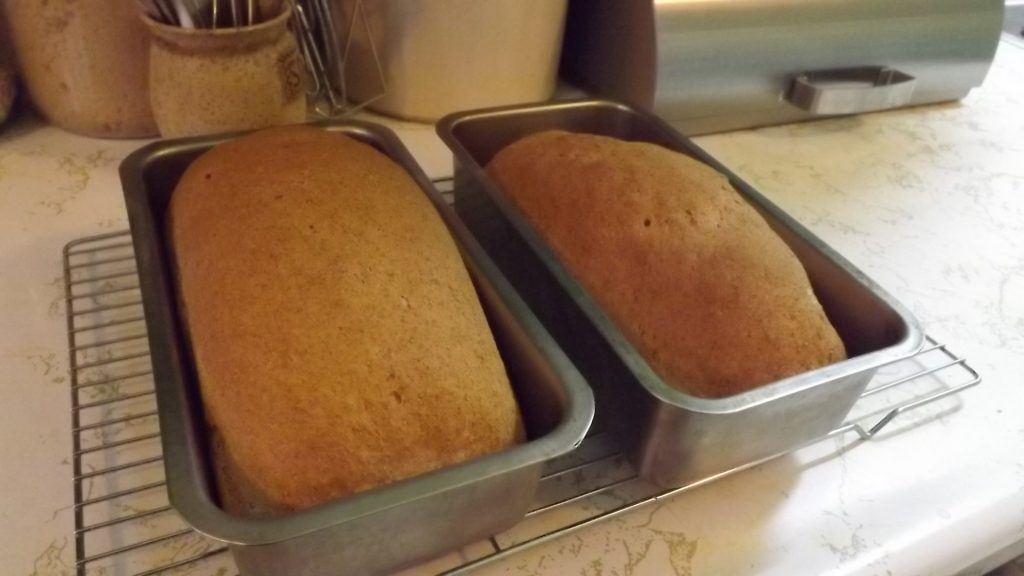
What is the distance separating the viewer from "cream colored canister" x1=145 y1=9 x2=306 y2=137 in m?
0.72

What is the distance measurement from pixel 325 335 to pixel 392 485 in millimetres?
117

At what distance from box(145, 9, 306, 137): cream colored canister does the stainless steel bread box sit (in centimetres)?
41

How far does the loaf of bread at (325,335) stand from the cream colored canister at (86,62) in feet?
0.95

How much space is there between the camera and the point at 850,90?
974 millimetres

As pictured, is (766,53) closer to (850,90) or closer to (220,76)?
(850,90)

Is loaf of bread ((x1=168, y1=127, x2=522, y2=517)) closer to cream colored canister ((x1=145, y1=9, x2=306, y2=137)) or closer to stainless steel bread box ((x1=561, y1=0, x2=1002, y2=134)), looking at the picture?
cream colored canister ((x1=145, y1=9, x2=306, y2=137))

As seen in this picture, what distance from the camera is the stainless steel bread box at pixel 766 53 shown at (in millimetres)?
904

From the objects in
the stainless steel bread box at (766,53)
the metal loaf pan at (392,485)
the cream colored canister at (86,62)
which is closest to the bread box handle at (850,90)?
the stainless steel bread box at (766,53)

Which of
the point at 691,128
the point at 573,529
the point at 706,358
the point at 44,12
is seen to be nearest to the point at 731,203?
the point at 706,358

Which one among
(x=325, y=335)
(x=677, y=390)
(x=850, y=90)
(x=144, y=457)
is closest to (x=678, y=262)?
(x=677, y=390)

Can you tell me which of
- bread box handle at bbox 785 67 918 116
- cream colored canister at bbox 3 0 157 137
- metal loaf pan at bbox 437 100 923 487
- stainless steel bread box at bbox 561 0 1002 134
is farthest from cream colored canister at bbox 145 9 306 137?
bread box handle at bbox 785 67 918 116

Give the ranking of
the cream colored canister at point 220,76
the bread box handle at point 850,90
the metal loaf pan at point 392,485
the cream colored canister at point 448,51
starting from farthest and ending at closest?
the bread box handle at point 850,90 → the cream colored canister at point 448,51 → the cream colored canister at point 220,76 → the metal loaf pan at point 392,485

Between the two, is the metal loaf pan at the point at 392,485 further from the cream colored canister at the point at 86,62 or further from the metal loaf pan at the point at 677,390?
the cream colored canister at the point at 86,62

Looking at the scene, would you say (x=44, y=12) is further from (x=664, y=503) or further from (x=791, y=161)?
(x=791, y=161)
